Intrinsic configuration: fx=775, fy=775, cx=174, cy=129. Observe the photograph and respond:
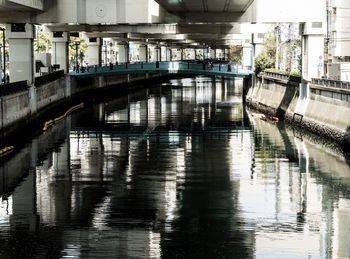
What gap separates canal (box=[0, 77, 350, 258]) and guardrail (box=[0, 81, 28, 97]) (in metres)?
3.82

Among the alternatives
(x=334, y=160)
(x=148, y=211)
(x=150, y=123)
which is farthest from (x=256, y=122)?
(x=148, y=211)

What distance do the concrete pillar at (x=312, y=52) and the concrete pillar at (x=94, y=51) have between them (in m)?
50.9

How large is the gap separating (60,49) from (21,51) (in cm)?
2478

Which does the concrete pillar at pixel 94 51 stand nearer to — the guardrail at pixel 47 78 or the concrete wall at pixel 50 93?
the guardrail at pixel 47 78

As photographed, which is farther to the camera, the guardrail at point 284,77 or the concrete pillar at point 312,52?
the guardrail at point 284,77

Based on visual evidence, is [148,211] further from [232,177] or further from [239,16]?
[239,16]

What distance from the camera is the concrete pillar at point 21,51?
65250 millimetres

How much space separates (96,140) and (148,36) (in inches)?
2326

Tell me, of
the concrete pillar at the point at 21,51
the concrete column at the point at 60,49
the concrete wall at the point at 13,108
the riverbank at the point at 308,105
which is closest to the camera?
the riverbank at the point at 308,105

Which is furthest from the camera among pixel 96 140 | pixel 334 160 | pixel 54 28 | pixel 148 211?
pixel 54 28

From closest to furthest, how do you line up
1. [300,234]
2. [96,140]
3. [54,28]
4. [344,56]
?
[300,234], [96,140], [54,28], [344,56]

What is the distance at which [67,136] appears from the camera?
58.4 meters

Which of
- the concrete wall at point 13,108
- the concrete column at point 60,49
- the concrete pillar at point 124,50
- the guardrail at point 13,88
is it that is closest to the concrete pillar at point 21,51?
the guardrail at point 13,88

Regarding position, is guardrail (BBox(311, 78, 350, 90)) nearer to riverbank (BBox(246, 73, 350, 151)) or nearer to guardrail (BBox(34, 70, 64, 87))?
riverbank (BBox(246, 73, 350, 151))
